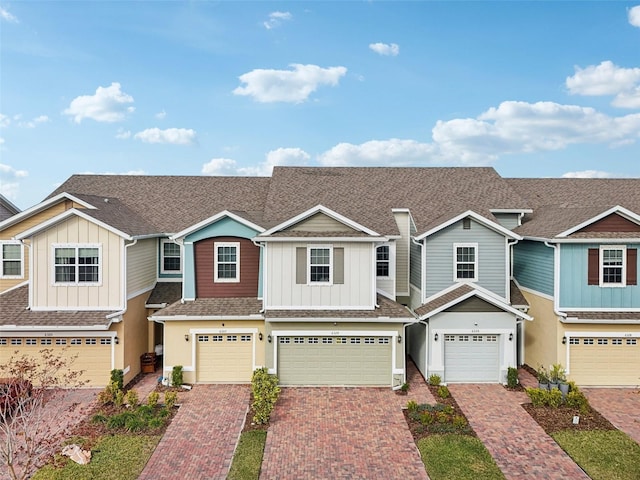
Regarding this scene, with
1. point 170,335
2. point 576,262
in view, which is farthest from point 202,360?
point 576,262

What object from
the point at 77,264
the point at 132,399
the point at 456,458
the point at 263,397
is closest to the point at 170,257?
the point at 77,264

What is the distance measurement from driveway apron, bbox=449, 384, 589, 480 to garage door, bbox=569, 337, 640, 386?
2718 mm

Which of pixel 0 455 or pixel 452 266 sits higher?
pixel 452 266

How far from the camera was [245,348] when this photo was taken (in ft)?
48.8

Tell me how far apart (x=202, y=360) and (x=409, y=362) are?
8.42 meters

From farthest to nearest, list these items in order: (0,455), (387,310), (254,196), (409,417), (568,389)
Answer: (254,196)
(387,310)
(568,389)
(409,417)
(0,455)

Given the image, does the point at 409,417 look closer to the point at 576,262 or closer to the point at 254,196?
the point at 576,262

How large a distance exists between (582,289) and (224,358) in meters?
13.3

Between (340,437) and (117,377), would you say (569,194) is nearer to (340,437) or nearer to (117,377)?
(340,437)

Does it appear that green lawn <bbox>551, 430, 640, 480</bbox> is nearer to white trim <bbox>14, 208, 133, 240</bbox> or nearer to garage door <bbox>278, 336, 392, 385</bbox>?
garage door <bbox>278, 336, 392, 385</bbox>

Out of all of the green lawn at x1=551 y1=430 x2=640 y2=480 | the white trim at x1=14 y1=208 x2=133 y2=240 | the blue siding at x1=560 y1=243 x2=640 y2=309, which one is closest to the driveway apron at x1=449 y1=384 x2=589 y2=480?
the green lawn at x1=551 y1=430 x2=640 y2=480

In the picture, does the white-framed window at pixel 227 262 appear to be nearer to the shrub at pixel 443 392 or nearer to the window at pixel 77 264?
the window at pixel 77 264

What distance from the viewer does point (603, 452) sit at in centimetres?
1016

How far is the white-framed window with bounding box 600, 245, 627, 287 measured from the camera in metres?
14.5
